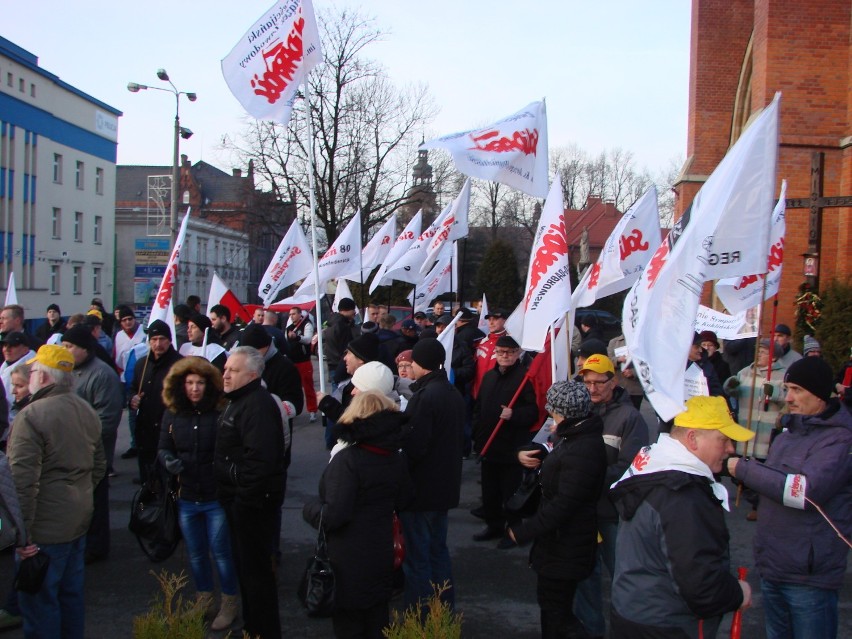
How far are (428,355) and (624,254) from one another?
3.67 meters

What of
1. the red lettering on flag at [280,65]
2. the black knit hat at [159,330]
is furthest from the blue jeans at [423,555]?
the red lettering on flag at [280,65]

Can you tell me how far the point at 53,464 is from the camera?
4.11 m

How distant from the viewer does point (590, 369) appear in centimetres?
485

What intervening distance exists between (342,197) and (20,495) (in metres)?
30.9

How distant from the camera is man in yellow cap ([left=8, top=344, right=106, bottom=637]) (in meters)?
3.96

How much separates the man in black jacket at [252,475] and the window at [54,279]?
A: 40.6m

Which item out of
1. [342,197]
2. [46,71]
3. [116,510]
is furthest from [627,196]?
[116,510]

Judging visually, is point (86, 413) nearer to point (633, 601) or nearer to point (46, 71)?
point (633, 601)

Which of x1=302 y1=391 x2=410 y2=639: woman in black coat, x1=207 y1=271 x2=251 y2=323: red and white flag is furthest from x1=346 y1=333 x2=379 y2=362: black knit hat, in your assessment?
x1=207 y1=271 x2=251 y2=323: red and white flag

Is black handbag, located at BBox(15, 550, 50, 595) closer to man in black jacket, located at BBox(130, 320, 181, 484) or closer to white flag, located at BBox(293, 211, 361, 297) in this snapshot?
man in black jacket, located at BBox(130, 320, 181, 484)

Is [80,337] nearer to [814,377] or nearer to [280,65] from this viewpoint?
[280,65]

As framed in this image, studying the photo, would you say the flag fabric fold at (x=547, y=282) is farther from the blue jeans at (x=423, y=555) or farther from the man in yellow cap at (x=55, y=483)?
the man in yellow cap at (x=55, y=483)

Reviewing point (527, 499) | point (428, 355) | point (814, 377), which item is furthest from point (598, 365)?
point (814, 377)

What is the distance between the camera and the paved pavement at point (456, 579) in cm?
499
